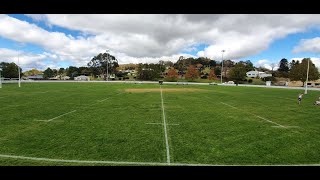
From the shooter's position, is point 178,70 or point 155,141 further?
point 178,70

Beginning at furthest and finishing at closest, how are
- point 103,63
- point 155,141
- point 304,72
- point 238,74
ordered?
point 103,63
point 238,74
point 304,72
point 155,141

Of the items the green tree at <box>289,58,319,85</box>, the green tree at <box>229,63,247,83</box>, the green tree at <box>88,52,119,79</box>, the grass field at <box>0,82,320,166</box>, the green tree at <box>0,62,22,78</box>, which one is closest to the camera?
the grass field at <box>0,82,320,166</box>

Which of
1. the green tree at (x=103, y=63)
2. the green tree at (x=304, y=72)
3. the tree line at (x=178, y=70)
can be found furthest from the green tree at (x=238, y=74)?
the green tree at (x=103, y=63)

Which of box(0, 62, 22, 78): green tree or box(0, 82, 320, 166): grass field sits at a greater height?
box(0, 62, 22, 78): green tree

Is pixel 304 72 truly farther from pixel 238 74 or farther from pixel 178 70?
pixel 178 70

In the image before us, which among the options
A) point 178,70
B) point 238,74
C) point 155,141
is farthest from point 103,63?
point 155,141

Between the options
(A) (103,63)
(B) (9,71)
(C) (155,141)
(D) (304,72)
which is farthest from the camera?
(A) (103,63)

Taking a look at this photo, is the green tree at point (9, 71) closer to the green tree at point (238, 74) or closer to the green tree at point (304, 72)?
the green tree at point (238, 74)

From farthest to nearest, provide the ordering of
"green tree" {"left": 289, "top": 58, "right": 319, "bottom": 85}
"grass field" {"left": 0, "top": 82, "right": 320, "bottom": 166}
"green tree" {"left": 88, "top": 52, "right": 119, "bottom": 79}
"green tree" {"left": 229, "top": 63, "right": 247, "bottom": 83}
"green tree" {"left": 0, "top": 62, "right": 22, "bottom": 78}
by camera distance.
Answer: "green tree" {"left": 88, "top": 52, "right": 119, "bottom": 79}, "green tree" {"left": 0, "top": 62, "right": 22, "bottom": 78}, "green tree" {"left": 229, "top": 63, "right": 247, "bottom": 83}, "green tree" {"left": 289, "top": 58, "right": 319, "bottom": 85}, "grass field" {"left": 0, "top": 82, "right": 320, "bottom": 166}

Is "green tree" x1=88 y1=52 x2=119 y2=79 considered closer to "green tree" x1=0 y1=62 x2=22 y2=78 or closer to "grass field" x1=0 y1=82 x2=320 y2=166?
"green tree" x1=0 y1=62 x2=22 y2=78

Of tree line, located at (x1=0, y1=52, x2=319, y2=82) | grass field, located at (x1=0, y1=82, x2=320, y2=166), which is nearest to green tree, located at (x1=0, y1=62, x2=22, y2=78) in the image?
tree line, located at (x1=0, y1=52, x2=319, y2=82)
